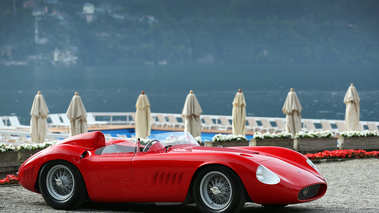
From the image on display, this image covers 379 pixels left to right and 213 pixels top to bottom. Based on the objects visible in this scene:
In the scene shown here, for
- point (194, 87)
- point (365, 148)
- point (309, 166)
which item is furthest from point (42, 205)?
A: point (194, 87)

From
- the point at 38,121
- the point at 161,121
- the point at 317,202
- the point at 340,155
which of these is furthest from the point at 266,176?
the point at 161,121

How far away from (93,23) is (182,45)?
28627mm

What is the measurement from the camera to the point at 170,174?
7113mm

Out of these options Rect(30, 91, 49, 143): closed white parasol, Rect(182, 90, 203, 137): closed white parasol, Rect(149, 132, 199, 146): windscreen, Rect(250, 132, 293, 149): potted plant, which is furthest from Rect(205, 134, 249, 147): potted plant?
Rect(30, 91, 49, 143): closed white parasol

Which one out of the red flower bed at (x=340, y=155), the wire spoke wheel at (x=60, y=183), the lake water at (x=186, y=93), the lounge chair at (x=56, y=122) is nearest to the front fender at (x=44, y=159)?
the wire spoke wheel at (x=60, y=183)

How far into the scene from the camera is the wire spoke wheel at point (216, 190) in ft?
22.4

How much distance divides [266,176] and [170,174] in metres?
1.14

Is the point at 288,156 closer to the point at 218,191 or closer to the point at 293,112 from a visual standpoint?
the point at 218,191

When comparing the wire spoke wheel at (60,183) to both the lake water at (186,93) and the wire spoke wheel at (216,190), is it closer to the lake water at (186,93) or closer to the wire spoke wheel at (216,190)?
the wire spoke wheel at (216,190)

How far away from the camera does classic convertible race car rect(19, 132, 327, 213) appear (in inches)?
268

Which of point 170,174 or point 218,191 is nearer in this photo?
point 218,191

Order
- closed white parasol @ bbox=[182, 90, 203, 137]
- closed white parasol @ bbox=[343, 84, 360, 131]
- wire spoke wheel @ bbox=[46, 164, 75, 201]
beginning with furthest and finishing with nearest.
A: closed white parasol @ bbox=[343, 84, 360, 131]
closed white parasol @ bbox=[182, 90, 203, 137]
wire spoke wheel @ bbox=[46, 164, 75, 201]

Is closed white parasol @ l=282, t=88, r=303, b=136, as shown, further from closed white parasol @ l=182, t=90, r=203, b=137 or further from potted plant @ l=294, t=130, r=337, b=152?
potted plant @ l=294, t=130, r=337, b=152

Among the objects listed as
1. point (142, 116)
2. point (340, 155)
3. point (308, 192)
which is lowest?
point (308, 192)
